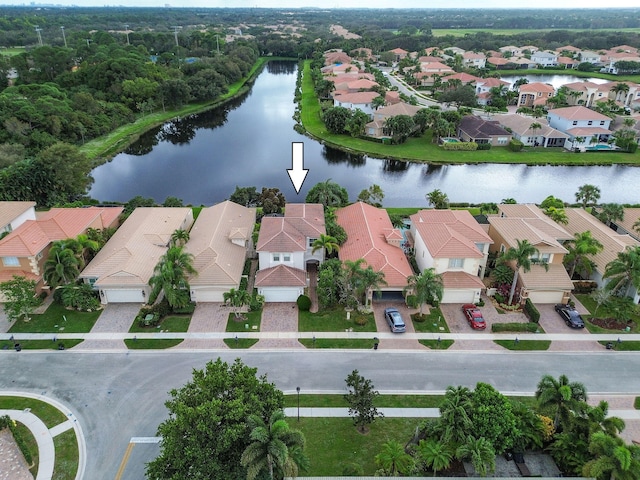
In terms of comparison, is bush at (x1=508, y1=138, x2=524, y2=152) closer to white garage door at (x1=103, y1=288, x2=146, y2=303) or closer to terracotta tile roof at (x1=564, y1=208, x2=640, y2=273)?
terracotta tile roof at (x1=564, y1=208, x2=640, y2=273)

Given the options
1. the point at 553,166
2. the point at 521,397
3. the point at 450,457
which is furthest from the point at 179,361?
the point at 553,166

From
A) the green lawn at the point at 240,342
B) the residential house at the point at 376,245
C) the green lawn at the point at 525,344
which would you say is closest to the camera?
the green lawn at the point at 240,342

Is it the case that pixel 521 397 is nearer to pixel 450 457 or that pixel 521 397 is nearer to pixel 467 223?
pixel 450 457

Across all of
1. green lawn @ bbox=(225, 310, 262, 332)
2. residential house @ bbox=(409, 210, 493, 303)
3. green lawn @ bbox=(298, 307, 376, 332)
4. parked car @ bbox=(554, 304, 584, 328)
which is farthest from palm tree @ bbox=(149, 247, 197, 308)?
parked car @ bbox=(554, 304, 584, 328)

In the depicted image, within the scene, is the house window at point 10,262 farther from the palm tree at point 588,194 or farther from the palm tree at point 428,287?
the palm tree at point 588,194

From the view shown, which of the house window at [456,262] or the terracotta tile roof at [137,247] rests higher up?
the house window at [456,262]

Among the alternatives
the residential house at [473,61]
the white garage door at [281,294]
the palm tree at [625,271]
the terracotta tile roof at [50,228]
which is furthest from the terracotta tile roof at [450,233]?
the residential house at [473,61]

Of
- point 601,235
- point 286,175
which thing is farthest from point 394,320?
point 286,175
